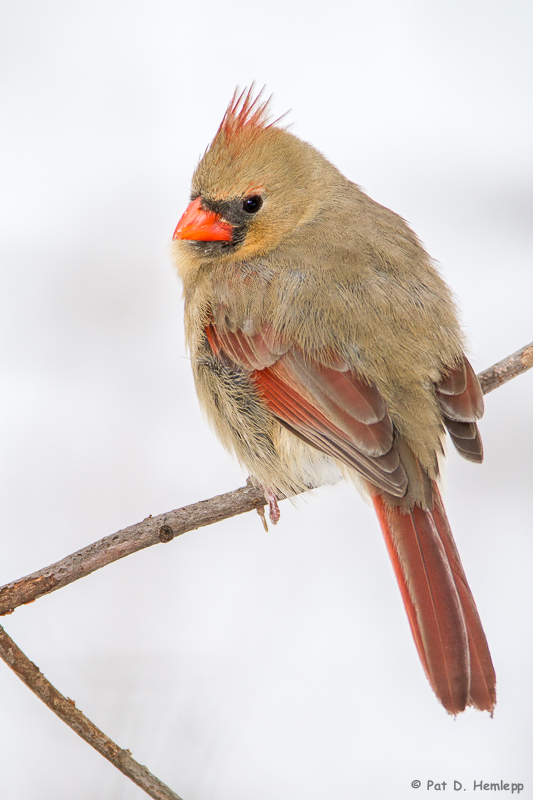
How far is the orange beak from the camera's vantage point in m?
2.06

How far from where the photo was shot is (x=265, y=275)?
1.96 metres

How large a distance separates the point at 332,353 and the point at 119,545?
662mm

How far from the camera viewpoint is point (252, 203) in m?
2.11

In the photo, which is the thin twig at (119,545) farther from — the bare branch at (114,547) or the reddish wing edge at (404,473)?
the reddish wing edge at (404,473)

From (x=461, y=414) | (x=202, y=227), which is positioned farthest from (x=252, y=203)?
(x=461, y=414)

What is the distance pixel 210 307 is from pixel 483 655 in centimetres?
110

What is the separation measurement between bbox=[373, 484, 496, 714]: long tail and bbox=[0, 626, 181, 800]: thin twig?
0.60 meters

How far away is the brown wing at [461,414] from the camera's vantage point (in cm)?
183

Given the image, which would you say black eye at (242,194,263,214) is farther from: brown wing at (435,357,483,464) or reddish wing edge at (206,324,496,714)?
brown wing at (435,357,483,464)

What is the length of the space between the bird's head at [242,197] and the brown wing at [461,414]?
0.62m

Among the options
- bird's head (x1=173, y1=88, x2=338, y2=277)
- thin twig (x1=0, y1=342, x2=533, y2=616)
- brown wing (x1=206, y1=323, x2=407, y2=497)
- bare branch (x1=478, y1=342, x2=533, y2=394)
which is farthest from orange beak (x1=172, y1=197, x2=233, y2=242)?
bare branch (x1=478, y1=342, x2=533, y2=394)

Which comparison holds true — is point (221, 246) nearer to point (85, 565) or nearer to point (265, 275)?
point (265, 275)

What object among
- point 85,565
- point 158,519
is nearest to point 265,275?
point 158,519

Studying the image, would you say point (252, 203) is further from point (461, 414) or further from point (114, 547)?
point (114, 547)
